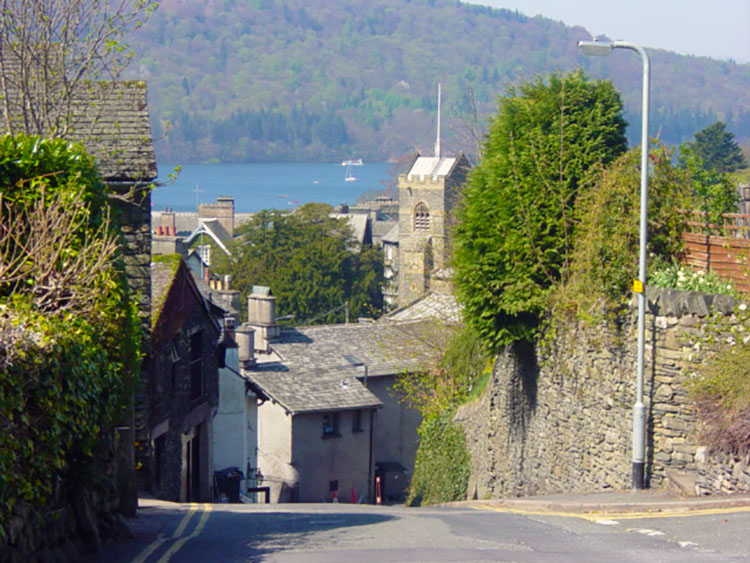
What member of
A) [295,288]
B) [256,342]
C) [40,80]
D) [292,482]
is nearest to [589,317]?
[40,80]

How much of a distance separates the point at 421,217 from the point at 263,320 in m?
66.0

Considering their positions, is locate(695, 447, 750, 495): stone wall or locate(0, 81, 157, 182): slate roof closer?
locate(695, 447, 750, 495): stone wall

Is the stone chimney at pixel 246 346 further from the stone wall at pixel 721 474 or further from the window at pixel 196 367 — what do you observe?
the stone wall at pixel 721 474

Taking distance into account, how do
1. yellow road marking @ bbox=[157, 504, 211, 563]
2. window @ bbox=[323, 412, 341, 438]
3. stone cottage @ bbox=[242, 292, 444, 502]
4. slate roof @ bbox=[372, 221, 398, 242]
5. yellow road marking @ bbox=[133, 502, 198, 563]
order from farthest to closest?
1. slate roof @ bbox=[372, 221, 398, 242]
2. window @ bbox=[323, 412, 341, 438]
3. stone cottage @ bbox=[242, 292, 444, 502]
4. yellow road marking @ bbox=[157, 504, 211, 563]
5. yellow road marking @ bbox=[133, 502, 198, 563]

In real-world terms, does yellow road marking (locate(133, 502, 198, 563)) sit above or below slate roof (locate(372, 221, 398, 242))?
below

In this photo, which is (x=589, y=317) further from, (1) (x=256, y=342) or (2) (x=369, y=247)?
(2) (x=369, y=247)

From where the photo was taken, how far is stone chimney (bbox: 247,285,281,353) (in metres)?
42.8

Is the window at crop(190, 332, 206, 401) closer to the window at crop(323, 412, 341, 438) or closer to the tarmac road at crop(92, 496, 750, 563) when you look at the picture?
the tarmac road at crop(92, 496, 750, 563)

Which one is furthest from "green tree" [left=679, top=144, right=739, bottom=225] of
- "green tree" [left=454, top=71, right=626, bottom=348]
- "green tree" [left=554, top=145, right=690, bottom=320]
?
"green tree" [left=454, top=71, right=626, bottom=348]

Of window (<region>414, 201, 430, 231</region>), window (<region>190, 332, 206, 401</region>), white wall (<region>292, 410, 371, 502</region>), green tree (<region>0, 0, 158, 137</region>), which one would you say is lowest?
white wall (<region>292, 410, 371, 502</region>)

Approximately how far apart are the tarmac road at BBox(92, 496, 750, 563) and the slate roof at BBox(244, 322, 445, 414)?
17.7m

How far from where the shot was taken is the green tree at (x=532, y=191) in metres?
21.9

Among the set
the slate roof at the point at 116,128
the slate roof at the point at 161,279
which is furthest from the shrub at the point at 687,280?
the slate roof at the point at 161,279

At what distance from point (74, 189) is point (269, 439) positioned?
25.8 meters
